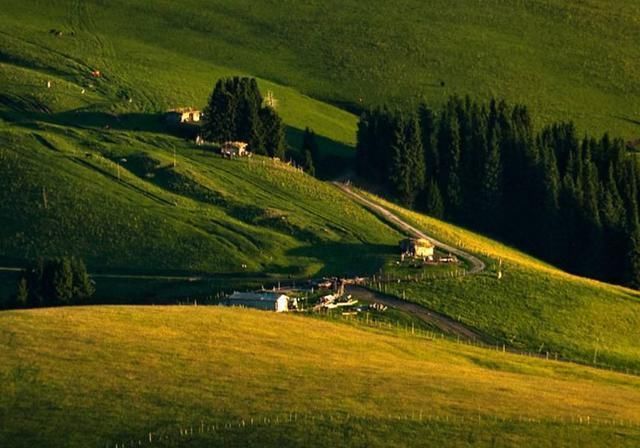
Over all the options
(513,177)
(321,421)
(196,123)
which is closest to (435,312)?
(321,421)

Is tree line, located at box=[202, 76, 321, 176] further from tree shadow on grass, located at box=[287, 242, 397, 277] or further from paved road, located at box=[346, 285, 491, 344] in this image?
paved road, located at box=[346, 285, 491, 344]

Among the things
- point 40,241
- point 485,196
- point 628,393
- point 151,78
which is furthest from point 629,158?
point 628,393

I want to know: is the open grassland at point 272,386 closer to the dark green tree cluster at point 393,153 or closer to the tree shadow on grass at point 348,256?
the tree shadow on grass at point 348,256

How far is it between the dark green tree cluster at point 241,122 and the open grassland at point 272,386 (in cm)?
5271

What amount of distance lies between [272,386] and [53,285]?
117 feet

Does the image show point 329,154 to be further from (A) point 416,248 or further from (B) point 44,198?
(A) point 416,248

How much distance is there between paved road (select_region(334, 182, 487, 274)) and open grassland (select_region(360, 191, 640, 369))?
3.72 feet

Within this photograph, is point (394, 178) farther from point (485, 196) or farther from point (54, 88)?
point (54, 88)

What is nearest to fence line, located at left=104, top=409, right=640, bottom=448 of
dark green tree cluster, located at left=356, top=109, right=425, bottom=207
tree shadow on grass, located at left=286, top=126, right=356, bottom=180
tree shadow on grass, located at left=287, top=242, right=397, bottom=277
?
tree shadow on grass, located at left=287, top=242, right=397, bottom=277

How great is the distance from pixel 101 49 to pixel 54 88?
20508 mm

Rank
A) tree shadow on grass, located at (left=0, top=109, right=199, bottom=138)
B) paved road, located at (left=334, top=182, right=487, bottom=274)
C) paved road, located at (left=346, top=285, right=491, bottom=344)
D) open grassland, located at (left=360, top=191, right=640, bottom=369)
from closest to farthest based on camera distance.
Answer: paved road, located at (left=346, top=285, right=491, bottom=344), open grassland, located at (left=360, top=191, right=640, bottom=369), paved road, located at (left=334, top=182, right=487, bottom=274), tree shadow on grass, located at (left=0, top=109, right=199, bottom=138)

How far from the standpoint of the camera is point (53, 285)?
4683 inches

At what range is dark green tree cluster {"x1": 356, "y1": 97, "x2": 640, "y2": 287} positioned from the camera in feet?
500

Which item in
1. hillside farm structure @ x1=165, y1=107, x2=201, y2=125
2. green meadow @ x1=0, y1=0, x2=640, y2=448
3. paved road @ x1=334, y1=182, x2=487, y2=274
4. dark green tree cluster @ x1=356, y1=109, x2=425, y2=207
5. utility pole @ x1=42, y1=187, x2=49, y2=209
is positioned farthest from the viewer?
hillside farm structure @ x1=165, y1=107, x2=201, y2=125
